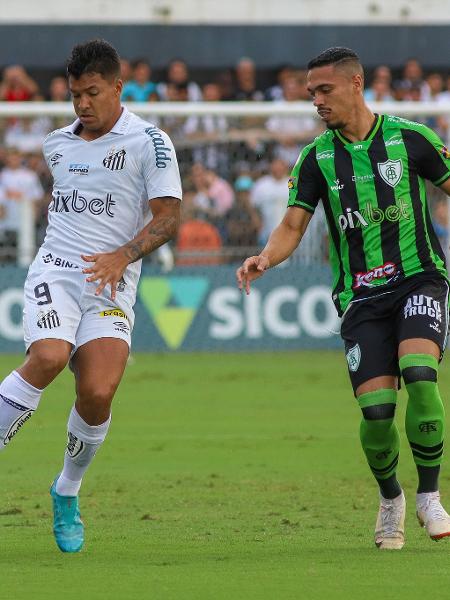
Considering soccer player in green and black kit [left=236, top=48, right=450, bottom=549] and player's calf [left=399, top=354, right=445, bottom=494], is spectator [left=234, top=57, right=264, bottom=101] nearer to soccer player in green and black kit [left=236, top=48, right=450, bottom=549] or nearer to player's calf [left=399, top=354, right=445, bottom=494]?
soccer player in green and black kit [left=236, top=48, right=450, bottom=549]

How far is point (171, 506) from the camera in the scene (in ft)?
29.3

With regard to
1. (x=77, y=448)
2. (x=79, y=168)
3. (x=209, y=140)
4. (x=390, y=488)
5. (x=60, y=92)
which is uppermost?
(x=60, y=92)

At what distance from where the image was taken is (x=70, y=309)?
7.37 meters

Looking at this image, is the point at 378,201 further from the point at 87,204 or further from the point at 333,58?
the point at 87,204

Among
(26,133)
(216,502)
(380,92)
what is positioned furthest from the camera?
(380,92)

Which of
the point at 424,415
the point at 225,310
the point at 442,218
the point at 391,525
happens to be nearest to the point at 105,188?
the point at 424,415

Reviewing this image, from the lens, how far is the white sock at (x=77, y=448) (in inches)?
293

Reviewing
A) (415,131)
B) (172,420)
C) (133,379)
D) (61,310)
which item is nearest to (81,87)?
(61,310)

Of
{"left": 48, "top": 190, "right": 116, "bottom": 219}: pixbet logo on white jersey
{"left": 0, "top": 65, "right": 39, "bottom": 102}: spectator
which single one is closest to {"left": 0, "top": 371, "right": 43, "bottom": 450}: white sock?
{"left": 48, "top": 190, "right": 116, "bottom": 219}: pixbet logo on white jersey

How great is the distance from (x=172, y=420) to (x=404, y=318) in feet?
19.9

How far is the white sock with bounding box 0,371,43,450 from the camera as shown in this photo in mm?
7180

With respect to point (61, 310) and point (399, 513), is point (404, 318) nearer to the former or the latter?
point (399, 513)

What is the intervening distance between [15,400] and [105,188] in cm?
121

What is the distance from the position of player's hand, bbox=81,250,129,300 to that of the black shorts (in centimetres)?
122
